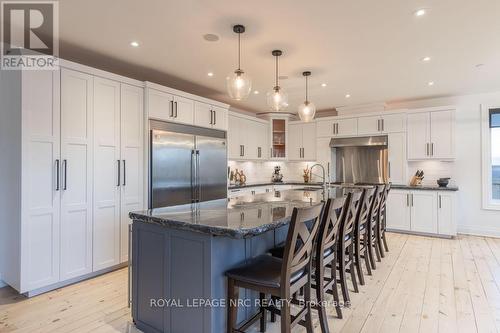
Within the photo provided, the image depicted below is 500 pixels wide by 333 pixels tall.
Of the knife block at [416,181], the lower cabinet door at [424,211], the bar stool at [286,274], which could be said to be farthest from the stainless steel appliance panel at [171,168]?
the knife block at [416,181]

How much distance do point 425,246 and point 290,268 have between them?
13.1 feet

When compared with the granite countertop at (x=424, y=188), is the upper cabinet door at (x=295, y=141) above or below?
above

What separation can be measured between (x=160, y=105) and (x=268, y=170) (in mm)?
3962

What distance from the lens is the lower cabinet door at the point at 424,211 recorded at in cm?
532

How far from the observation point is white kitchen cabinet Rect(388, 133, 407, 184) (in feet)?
19.0

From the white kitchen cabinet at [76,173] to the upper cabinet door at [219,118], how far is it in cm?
206

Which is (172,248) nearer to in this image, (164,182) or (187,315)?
(187,315)

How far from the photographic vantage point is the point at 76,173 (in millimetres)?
3209

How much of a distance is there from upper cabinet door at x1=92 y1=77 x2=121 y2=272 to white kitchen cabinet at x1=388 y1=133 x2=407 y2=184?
5.04 meters

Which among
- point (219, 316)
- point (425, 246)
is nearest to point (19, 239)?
point (219, 316)

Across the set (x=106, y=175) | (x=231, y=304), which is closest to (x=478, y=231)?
(x=231, y=304)

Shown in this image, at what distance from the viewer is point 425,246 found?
4715 millimetres

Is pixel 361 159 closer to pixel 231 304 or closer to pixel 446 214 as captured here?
pixel 446 214

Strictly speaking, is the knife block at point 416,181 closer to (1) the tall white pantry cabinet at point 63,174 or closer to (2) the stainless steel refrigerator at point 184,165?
(2) the stainless steel refrigerator at point 184,165
